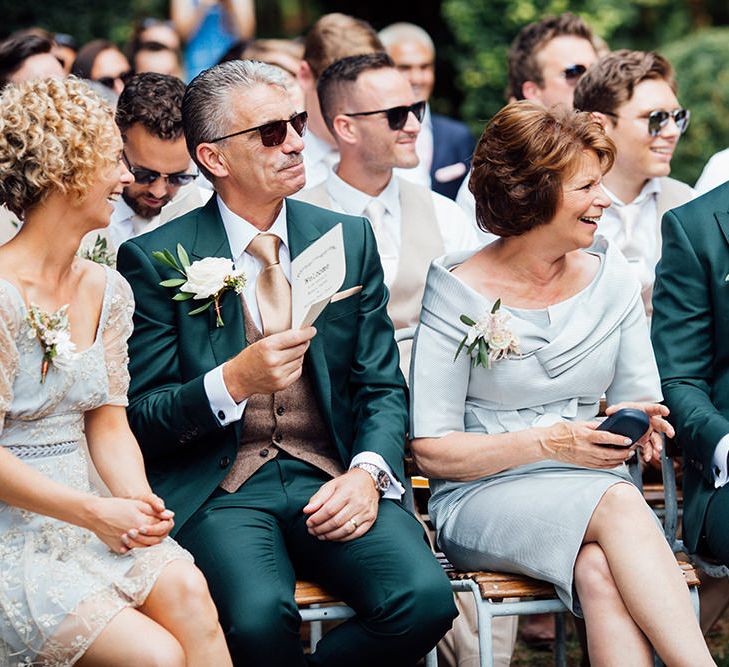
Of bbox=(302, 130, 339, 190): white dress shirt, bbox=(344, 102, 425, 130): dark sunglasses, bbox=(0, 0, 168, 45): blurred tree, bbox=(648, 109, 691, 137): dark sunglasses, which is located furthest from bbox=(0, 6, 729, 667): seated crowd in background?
bbox=(0, 0, 168, 45): blurred tree

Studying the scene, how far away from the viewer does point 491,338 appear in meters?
4.33

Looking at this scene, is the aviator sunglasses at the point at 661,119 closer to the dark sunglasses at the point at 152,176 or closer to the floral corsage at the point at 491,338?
the dark sunglasses at the point at 152,176

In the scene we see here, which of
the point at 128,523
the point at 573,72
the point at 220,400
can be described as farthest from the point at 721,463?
the point at 573,72

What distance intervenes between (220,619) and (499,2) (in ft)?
30.5

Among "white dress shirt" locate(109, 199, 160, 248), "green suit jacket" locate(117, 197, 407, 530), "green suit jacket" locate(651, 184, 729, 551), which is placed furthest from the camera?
"white dress shirt" locate(109, 199, 160, 248)

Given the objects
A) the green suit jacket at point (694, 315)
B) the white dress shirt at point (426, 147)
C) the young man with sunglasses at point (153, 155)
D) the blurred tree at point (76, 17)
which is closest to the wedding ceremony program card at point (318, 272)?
the green suit jacket at point (694, 315)

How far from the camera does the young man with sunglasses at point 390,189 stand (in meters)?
5.86

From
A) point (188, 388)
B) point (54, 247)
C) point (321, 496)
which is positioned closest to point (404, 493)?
point (321, 496)

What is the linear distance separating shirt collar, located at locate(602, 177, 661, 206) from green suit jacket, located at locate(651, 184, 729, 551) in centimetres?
144

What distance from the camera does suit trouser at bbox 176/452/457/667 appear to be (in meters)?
3.89

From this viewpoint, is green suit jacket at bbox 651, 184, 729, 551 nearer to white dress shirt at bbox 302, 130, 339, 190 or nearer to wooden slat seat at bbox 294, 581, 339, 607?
wooden slat seat at bbox 294, 581, 339, 607

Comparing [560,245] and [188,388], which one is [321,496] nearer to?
[188,388]

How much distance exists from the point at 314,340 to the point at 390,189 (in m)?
1.85

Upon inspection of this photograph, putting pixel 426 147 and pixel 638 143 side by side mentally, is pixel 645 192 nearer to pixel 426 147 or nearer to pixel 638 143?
pixel 638 143
